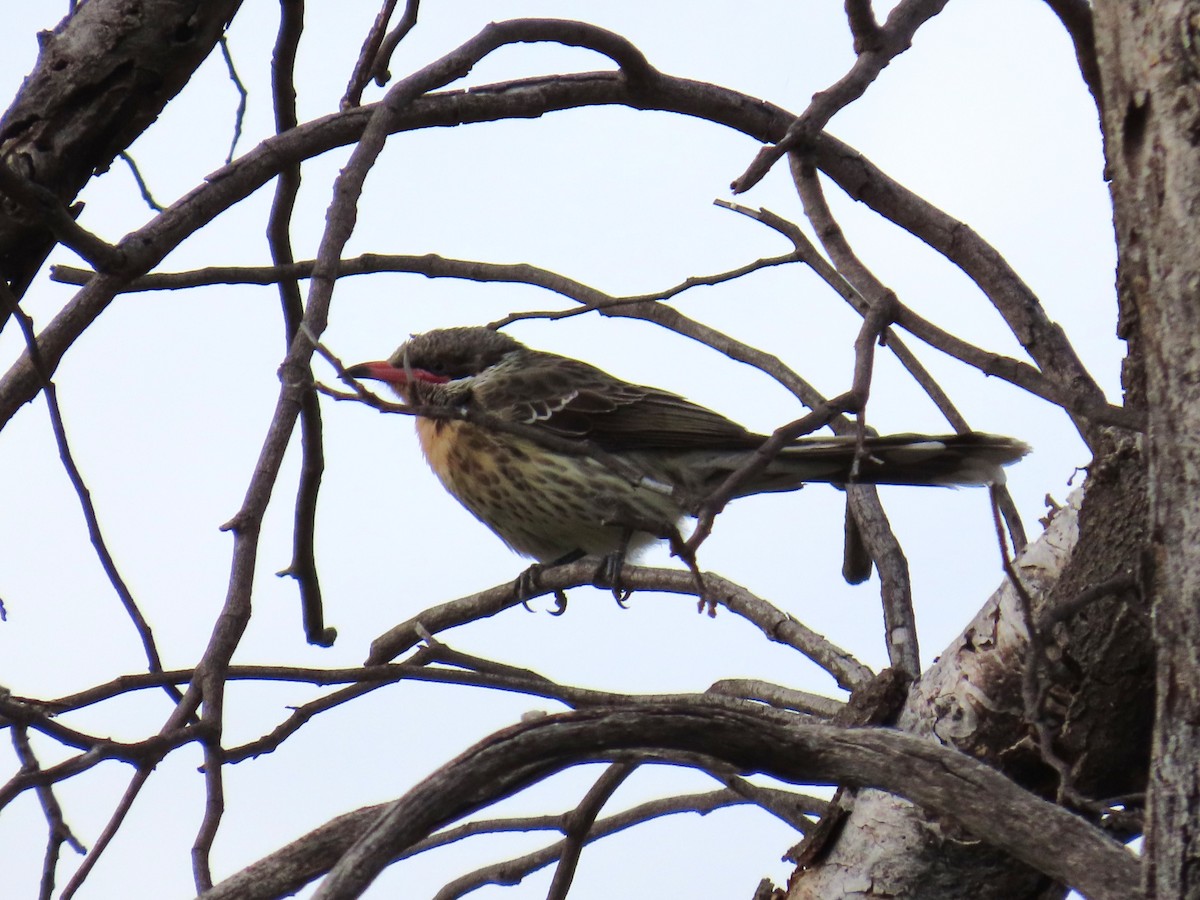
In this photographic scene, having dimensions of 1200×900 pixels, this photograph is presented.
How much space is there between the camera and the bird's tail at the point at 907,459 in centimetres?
475

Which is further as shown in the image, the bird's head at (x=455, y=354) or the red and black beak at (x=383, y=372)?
the bird's head at (x=455, y=354)

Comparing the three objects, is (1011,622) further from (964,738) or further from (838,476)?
(838,476)

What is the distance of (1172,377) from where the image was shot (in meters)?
1.83

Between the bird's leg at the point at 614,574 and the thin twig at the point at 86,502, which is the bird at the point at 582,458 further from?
the thin twig at the point at 86,502

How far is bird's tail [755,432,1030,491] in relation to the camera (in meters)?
4.75

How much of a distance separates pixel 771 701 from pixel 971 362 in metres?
1.36

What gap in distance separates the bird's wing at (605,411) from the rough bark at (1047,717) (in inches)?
123

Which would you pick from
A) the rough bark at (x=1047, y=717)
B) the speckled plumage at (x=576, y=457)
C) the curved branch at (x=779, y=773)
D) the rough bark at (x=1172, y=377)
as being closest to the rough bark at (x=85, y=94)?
the speckled plumage at (x=576, y=457)

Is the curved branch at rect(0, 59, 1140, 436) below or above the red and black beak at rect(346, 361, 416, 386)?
below

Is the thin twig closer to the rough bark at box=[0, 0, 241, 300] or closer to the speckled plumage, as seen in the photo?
the rough bark at box=[0, 0, 241, 300]

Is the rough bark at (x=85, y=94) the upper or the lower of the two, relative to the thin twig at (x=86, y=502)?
upper

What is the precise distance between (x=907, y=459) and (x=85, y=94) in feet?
9.60

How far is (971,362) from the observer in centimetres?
251

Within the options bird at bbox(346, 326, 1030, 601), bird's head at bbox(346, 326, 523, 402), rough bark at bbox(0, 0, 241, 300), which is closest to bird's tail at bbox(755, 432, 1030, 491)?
bird at bbox(346, 326, 1030, 601)
